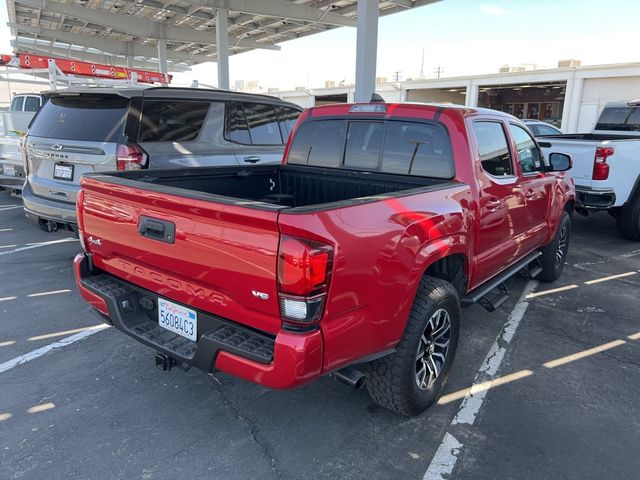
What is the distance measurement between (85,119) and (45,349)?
2772 mm

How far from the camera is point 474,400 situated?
3.15 meters

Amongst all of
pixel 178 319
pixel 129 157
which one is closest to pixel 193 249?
pixel 178 319

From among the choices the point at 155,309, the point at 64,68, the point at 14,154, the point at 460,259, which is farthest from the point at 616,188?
the point at 64,68

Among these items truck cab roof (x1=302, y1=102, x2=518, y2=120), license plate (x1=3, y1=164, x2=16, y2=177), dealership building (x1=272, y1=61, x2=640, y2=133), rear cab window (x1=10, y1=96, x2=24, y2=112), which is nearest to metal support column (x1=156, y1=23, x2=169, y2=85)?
rear cab window (x1=10, y1=96, x2=24, y2=112)

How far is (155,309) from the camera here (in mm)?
2736

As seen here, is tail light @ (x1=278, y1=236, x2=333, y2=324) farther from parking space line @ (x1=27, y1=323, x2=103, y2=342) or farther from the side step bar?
parking space line @ (x1=27, y1=323, x2=103, y2=342)

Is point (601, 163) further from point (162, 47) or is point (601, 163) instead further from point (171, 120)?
point (162, 47)

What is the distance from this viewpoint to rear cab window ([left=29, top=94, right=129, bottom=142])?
5152 mm

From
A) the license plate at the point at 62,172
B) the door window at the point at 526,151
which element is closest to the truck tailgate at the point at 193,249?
the license plate at the point at 62,172

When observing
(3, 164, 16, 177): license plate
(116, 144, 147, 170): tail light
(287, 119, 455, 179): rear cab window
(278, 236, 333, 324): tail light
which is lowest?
(3, 164, 16, 177): license plate

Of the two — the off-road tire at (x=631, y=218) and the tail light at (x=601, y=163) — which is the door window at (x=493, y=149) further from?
the off-road tire at (x=631, y=218)

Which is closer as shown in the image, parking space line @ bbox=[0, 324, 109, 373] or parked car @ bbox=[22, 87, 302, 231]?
parking space line @ bbox=[0, 324, 109, 373]

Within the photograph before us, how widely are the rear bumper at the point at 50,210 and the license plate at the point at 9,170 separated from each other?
9.61ft

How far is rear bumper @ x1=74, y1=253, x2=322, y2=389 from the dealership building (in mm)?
27014
